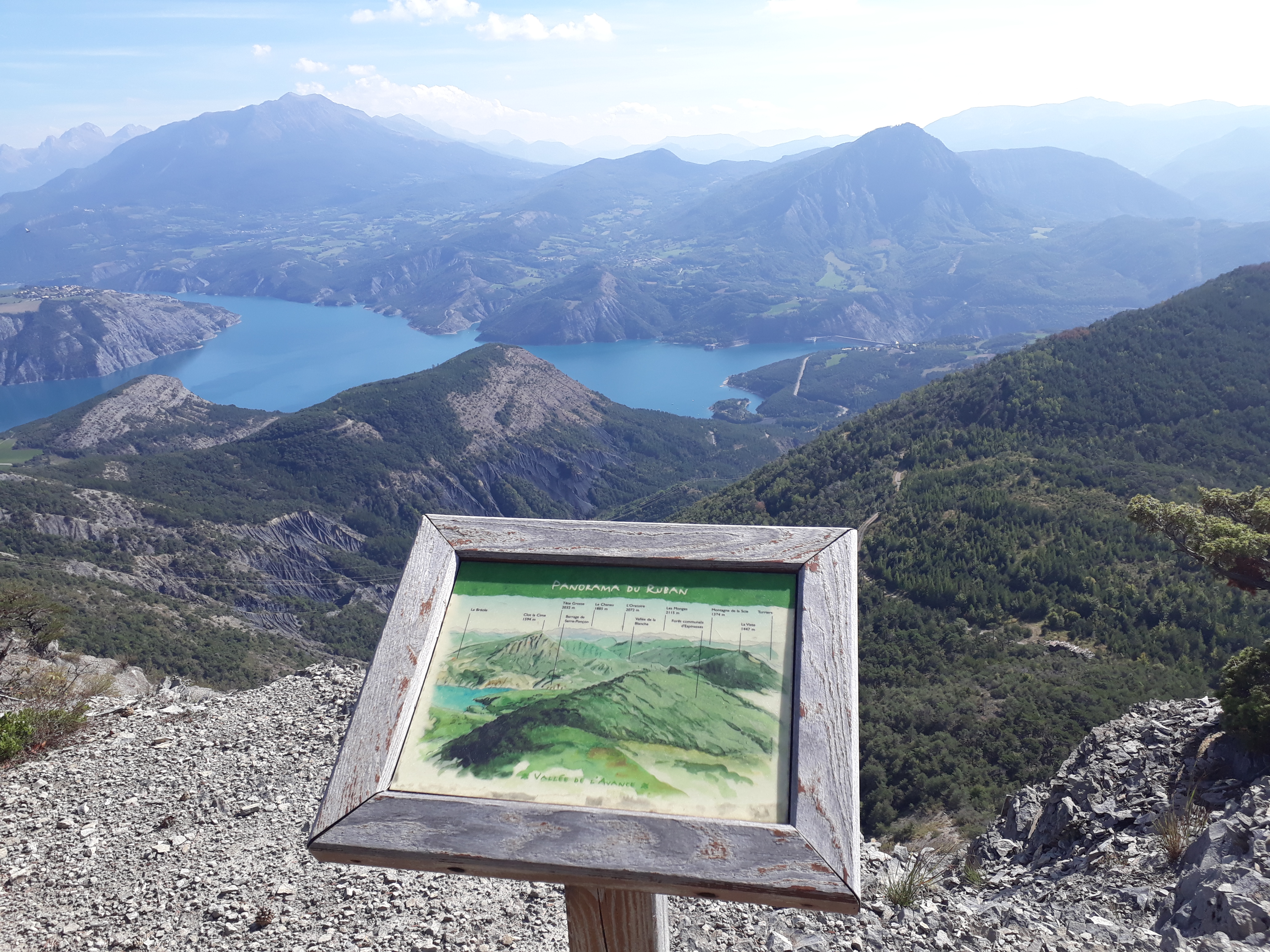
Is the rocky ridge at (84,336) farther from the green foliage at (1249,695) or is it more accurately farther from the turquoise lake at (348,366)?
the green foliage at (1249,695)

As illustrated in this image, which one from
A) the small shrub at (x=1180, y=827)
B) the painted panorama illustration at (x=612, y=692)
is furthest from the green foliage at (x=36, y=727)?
the small shrub at (x=1180, y=827)

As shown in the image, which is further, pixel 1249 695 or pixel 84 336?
pixel 84 336

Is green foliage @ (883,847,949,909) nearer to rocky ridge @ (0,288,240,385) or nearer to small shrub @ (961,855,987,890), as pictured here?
small shrub @ (961,855,987,890)

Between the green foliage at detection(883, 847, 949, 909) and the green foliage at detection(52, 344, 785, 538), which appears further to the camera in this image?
the green foliage at detection(52, 344, 785, 538)

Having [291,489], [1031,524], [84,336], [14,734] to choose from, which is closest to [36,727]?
[14,734]

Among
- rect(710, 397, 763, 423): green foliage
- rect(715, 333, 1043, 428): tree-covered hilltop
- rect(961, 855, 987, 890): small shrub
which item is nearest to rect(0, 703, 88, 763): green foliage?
rect(961, 855, 987, 890): small shrub

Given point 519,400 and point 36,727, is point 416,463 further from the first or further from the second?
point 36,727
